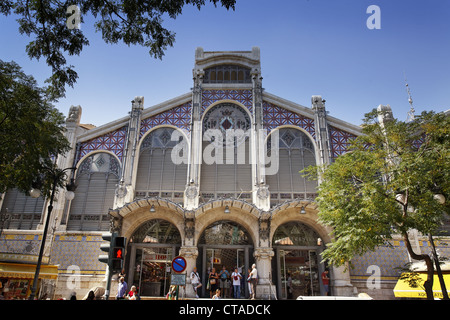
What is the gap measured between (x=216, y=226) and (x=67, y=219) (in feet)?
30.7

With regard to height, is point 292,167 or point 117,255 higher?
point 292,167

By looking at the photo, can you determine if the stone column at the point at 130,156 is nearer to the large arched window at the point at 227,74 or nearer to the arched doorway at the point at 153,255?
the arched doorway at the point at 153,255

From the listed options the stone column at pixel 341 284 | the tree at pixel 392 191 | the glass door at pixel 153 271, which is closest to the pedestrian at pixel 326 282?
the stone column at pixel 341 284

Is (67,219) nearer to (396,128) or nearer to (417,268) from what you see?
(396,128)

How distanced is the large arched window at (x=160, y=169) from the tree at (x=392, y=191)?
992cm

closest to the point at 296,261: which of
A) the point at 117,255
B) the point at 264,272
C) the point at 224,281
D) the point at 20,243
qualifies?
the point at 264,272

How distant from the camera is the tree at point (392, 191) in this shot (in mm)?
12353

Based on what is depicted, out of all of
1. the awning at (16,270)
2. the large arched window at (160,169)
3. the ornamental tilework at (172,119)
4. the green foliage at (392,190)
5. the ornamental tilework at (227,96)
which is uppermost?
the ornamental tilework at (227,96)

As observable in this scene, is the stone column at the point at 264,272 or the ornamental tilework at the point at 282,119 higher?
the ornamental tilework at the point at 282,119

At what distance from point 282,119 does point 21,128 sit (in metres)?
15.7

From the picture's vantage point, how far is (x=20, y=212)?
20.8m

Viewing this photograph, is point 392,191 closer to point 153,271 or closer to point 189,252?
point 189,252

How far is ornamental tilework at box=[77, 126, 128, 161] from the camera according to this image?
21797 mm

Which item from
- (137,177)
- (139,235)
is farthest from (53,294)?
(137,177)
